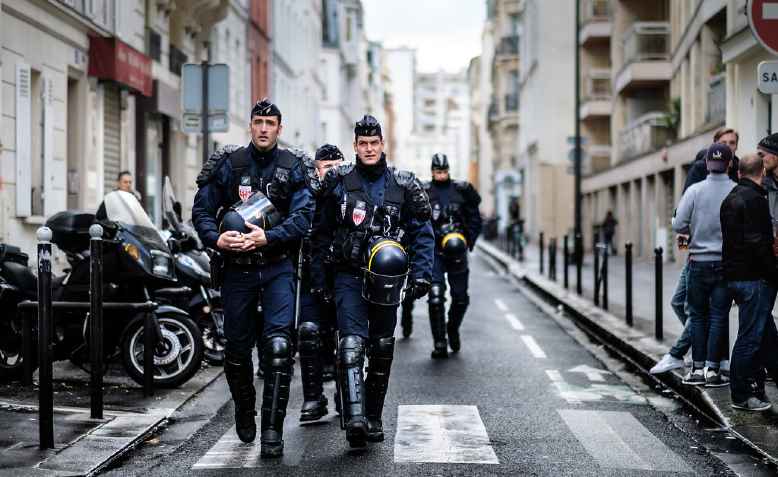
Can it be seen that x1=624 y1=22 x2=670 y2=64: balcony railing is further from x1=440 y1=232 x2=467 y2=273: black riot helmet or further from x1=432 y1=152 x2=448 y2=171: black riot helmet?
x1=440 y1=232 x2=467 y2=273: black riot helmet

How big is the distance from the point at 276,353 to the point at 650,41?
32.0m

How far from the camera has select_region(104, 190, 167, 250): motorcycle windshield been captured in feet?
31.8

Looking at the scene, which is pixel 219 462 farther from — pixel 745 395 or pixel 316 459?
pixel 745 395

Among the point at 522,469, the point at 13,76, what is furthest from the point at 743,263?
the point at 13,76

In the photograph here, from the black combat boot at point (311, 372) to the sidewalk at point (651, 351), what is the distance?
2.59 m

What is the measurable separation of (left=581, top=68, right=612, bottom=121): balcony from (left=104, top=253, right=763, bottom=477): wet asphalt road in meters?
37.3

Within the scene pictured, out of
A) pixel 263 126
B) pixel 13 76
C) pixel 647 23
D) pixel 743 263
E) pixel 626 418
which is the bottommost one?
pixel 626 418

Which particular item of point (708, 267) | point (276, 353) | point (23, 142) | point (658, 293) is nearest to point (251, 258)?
point (276, 353)

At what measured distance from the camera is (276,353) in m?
6.83

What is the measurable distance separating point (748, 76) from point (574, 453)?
49.3 ft

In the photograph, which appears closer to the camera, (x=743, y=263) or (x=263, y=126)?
→ (x=263, y=126)

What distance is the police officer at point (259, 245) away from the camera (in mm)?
6797

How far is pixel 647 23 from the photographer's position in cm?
3725

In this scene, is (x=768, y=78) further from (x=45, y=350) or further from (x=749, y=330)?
(x=45, y=350)
